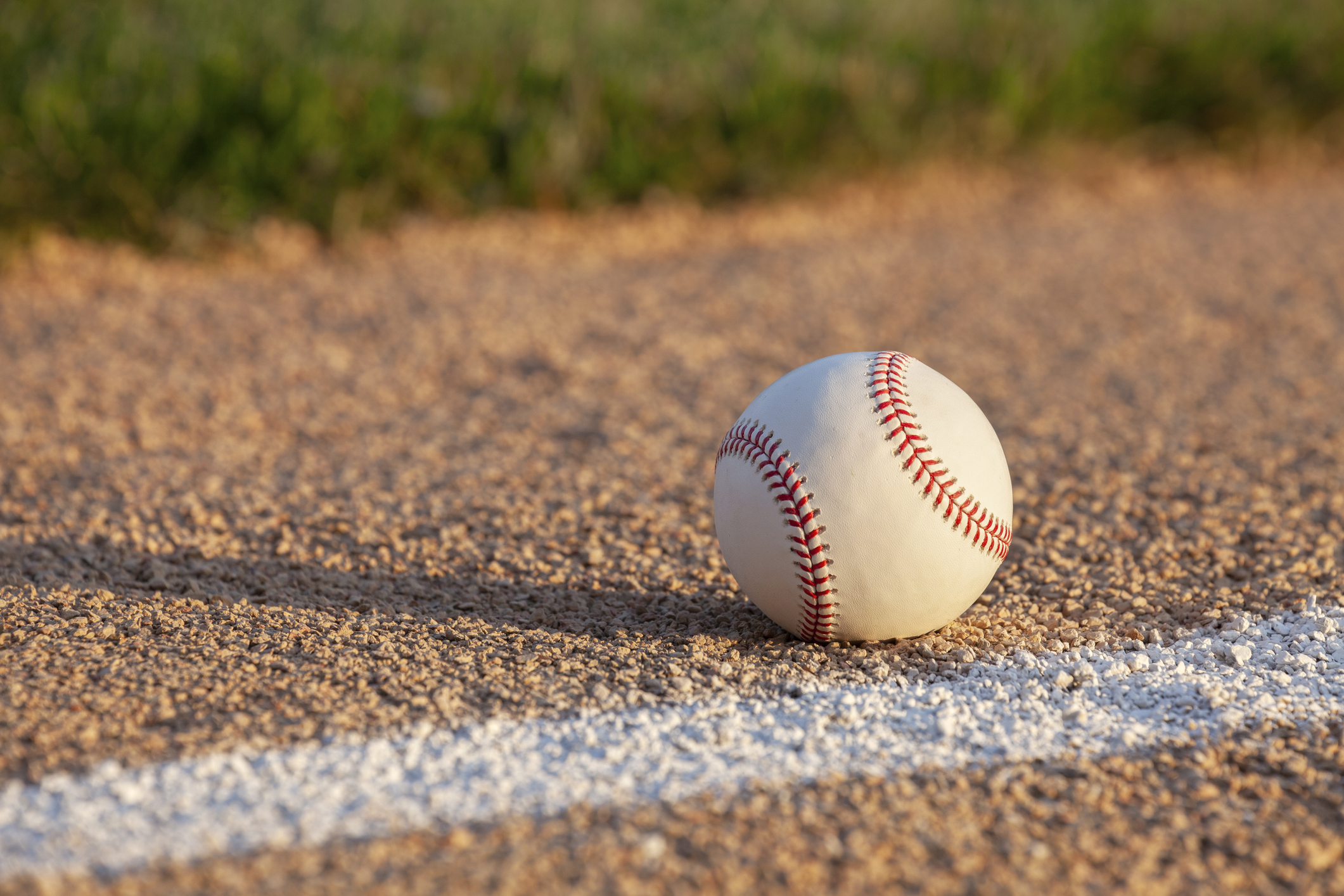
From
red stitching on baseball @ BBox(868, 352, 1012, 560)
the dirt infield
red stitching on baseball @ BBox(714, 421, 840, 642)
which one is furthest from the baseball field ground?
red stitching on baseball @ BBox(868, 352, 1012, 560)

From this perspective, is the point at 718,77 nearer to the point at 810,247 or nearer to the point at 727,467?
the point at 810,247

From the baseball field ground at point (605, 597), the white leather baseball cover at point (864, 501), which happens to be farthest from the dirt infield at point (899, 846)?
the white leather baseball cover at point (864, 501)

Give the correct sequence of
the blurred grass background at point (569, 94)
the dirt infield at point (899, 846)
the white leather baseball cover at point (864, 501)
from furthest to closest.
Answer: the blurred grass background at point (569, 94)
the white leather baseball cover at point (864, 501)
the dirt infield at point (899, 846)

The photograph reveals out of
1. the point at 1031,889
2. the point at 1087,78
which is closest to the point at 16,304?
the point at 1031,889

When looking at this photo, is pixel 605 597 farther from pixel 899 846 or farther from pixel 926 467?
pixel 899 846

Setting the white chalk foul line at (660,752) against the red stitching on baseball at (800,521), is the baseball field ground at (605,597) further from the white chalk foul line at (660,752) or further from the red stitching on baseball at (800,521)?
the red stitching on baseball at (800,521)

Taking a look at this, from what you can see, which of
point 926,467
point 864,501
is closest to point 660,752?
point 864,501

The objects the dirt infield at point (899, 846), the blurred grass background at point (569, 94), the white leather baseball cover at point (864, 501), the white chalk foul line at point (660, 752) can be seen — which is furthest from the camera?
the blurred grass background at point (569, 94)
